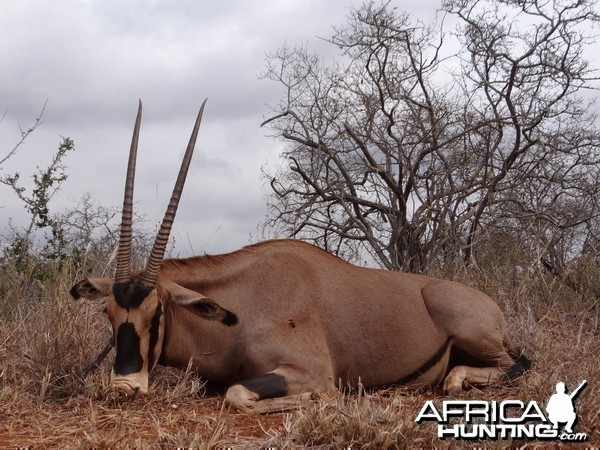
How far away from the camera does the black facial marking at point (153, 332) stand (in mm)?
5000

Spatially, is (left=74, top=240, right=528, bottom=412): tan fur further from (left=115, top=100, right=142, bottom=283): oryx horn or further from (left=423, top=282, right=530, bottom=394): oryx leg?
(left=115, top=100, right=142, bottom=283): oryx horn

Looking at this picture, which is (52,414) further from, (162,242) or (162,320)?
(162,242)

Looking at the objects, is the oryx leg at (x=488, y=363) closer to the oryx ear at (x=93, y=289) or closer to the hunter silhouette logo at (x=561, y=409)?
the hunter silhouette logo at (x=561, y=409)

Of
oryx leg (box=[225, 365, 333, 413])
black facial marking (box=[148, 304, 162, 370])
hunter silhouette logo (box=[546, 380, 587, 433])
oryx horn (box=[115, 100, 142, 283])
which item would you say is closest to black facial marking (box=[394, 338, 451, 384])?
oryx leg (box=[225, 365, 333, 413])

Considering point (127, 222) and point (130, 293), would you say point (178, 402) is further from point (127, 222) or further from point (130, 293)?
point (127, 222)

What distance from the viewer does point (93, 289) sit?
539cm

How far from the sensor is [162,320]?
203 inches

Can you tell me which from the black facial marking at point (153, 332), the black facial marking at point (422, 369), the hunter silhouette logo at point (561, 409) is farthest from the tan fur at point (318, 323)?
the hunter silhouette logo at point (561, 409)

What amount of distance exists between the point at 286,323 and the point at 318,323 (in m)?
0.28

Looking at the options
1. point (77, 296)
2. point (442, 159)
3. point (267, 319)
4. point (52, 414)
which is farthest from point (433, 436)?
point (442, 159)

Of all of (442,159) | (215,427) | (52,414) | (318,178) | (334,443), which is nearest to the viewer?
(334,443)

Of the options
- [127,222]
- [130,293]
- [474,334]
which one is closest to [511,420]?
[474,334]

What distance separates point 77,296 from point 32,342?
0.71 m

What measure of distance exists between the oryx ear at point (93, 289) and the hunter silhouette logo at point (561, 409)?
312cm
